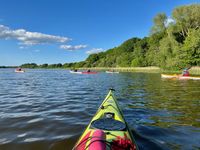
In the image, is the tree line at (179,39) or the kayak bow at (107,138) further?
the tree line at (179,39)

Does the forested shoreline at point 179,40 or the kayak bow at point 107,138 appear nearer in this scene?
the kayak bow at point 107,138

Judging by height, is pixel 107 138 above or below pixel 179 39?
below

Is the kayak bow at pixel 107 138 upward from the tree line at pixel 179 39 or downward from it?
downward

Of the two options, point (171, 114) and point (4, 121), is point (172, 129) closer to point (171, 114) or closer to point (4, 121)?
point (171, 114)

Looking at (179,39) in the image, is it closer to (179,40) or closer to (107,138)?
(179,40)

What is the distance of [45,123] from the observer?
8117 mm

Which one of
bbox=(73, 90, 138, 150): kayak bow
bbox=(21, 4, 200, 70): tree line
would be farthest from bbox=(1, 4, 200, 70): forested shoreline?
bbox=(73, 90, 138, 150): kayak bow

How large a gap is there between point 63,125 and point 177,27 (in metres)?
61.5

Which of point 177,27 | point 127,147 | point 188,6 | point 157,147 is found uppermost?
point 188,6

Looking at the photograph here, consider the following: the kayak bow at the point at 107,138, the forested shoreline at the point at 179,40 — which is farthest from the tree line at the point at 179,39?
the kayak bow at the point at 107,138

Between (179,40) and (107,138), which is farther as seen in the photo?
(179,40)

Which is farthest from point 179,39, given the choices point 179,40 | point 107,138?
point 107,138

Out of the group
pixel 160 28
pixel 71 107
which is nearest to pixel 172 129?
pixel 71 107

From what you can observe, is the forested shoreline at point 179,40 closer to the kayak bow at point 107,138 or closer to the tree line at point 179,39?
the tree line at point 179,39
